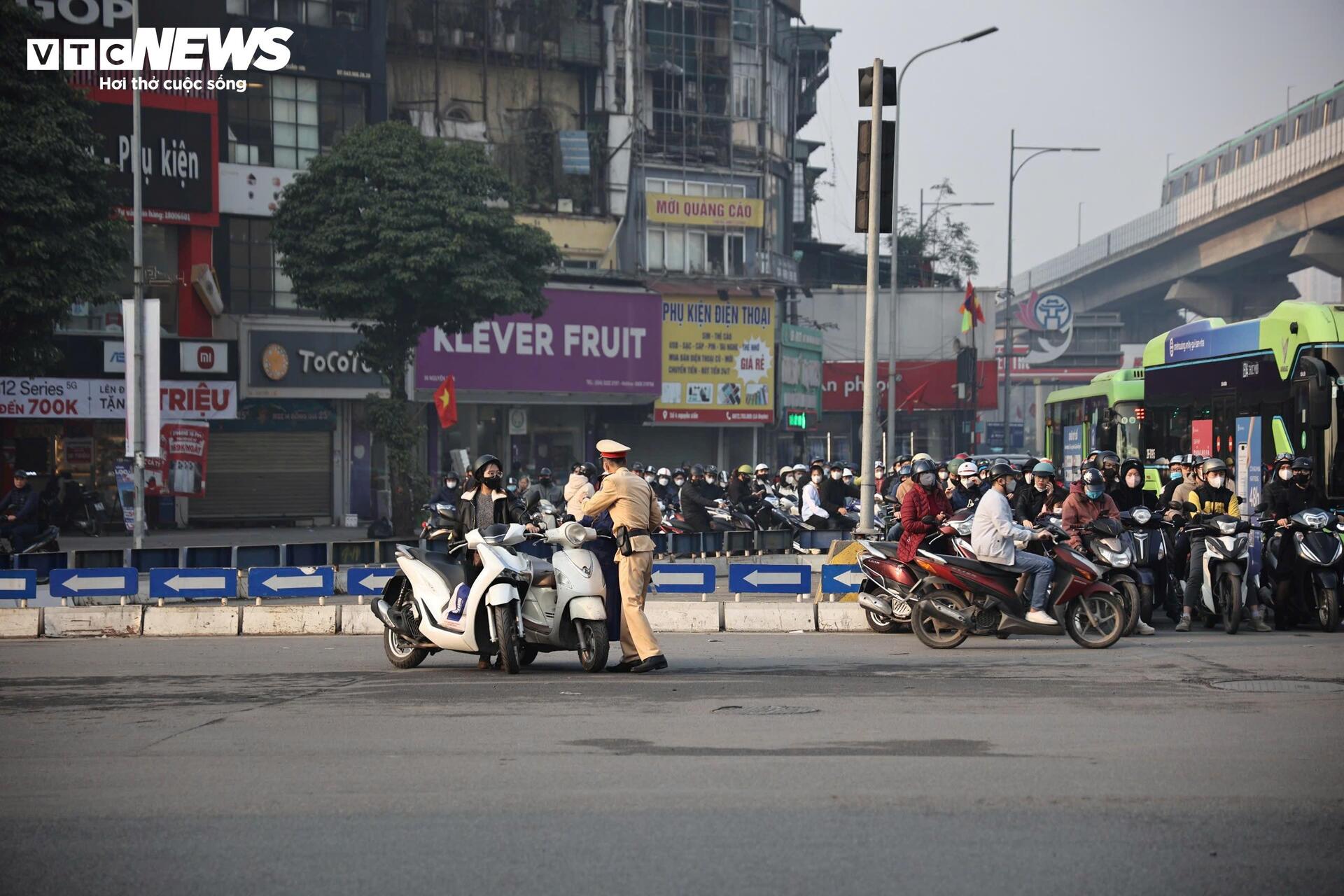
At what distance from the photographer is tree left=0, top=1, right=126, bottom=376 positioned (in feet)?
84.0

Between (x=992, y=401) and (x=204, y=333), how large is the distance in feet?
130

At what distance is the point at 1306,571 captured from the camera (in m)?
14.4

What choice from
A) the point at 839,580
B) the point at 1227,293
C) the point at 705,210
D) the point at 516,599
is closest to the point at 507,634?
the point at 516,599

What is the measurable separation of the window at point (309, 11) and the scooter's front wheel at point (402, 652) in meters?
30.2

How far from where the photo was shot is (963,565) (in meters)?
12.4

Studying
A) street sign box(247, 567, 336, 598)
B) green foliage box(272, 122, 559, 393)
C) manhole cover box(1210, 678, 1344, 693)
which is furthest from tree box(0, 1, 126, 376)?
manhole cover box(1210, 678, 1344, 693)

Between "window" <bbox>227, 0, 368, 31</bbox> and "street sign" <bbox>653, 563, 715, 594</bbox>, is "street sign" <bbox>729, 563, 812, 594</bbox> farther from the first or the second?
"window" <bbox>227, 0, 368, 31</bbox>

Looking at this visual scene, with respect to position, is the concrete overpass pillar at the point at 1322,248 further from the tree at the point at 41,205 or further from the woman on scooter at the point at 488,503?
the woman on scooter at the point at 488,503

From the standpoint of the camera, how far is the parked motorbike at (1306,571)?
45.6 ft

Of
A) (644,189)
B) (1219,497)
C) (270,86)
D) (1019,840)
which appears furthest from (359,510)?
(1019,840)

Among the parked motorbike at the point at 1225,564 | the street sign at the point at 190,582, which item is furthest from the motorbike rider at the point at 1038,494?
the street sign at the point at 190,582

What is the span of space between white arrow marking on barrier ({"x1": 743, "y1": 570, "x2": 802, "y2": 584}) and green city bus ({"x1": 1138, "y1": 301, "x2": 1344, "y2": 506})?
5596mm

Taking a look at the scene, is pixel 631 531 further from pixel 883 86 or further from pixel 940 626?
pixel 883 86

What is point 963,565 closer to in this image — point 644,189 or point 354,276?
point 354,276
